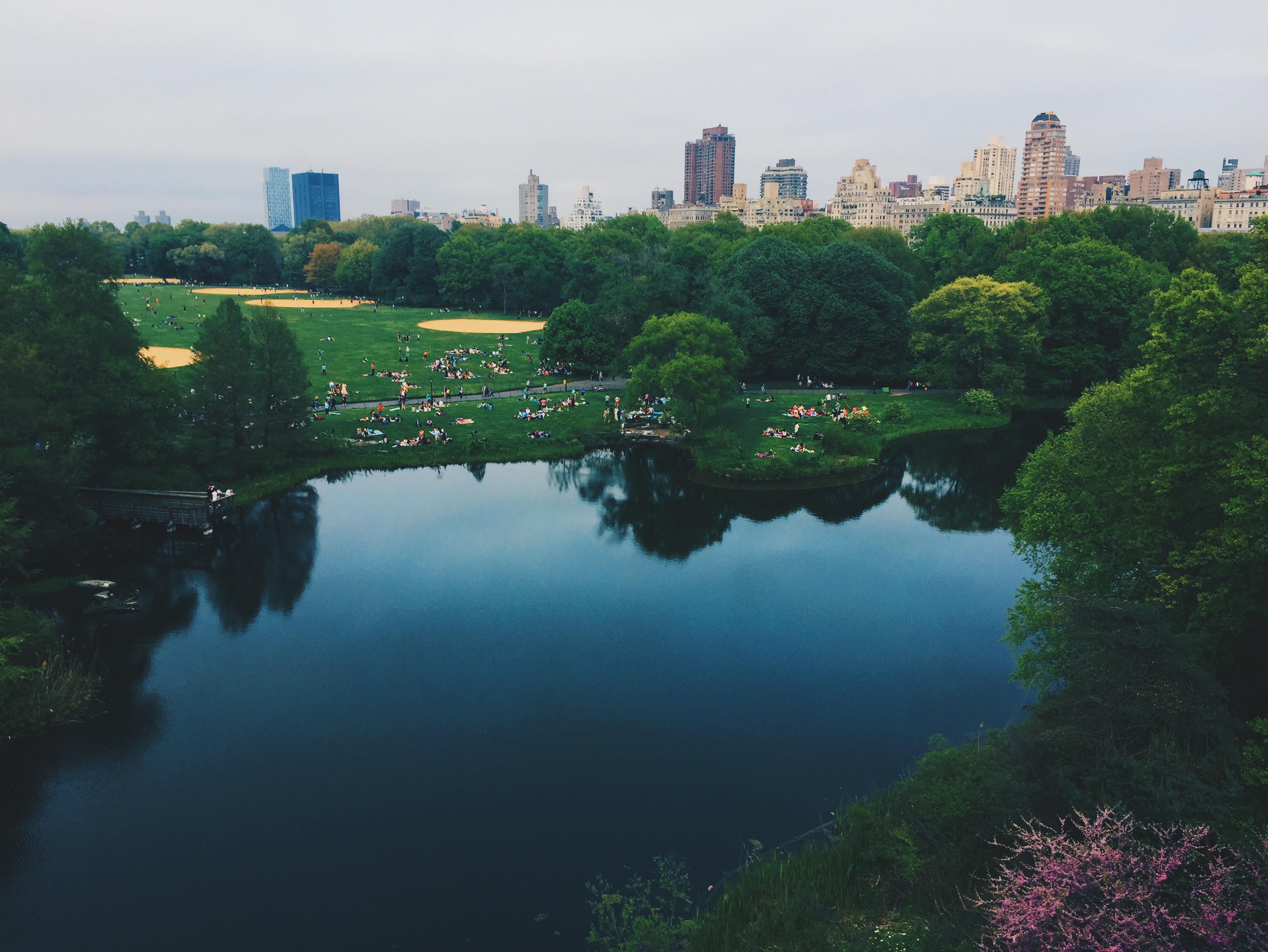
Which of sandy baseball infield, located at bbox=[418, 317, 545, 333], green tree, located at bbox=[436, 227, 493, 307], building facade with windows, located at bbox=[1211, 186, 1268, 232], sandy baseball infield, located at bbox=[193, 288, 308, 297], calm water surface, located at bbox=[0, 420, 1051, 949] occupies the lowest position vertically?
calm water surface, located at bbox=[0, 420, 1051, 949]

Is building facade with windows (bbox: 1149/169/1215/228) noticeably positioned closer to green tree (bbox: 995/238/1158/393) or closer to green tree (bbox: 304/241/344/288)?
green tree (bbox: 995/238/1158/393)

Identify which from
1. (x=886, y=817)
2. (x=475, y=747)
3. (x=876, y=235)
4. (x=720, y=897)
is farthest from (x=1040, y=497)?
(x=876, y=235)

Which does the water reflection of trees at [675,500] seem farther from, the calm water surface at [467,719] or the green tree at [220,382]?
the green tree at [220,382]

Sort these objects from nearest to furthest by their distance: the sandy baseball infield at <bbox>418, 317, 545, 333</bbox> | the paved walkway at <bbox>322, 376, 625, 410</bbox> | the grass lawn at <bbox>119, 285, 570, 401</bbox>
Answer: the paved walkway at <bbox>322, 376, 625, 410</bbox>, the grass lawn at <bbox>119, 285, 570, 401</bbox>, the sandy baseball infield at <bbox>418, 317, 545, 333</bbox>

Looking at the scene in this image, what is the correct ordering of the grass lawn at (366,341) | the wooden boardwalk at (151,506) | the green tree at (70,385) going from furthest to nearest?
the grass lawn at (366,341), the wooden boardwalk at (151,506), the green tree at (70,385)

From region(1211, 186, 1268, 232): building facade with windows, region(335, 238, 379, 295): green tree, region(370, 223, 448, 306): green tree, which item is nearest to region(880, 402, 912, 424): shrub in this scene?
region(370, 223, 448, 306): green tree

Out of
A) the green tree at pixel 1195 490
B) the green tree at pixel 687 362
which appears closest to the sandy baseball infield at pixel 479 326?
the green tree at pixel 687 362

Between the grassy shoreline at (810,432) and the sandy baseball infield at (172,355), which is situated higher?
the sandy baseball infield at (172,355)

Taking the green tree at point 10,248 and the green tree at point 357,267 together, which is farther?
the green tree at point 357,267
